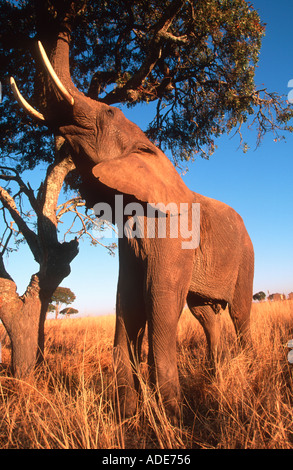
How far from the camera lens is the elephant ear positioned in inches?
111

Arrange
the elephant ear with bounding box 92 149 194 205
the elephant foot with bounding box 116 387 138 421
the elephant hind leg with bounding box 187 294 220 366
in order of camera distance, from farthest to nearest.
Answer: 1. the elephant hind leg with bounding box 187 294 220 366
2. the elephant foot with bounding box 116 387 138 421
3. the elephant ear with bounding box 92 149 194 205

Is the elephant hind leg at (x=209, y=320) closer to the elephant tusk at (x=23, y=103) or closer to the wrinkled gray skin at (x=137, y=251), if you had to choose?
the wrinkled gray skin at (x=137, y=251)

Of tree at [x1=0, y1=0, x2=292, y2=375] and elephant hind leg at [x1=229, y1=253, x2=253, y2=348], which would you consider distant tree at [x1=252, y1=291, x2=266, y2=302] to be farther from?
elephant hind leg at [x1=229, y1=253, x2=253, y2=348]

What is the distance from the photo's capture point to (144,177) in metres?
2.98

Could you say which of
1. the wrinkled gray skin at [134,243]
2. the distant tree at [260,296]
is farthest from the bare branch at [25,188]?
the distant tree at [260,296]

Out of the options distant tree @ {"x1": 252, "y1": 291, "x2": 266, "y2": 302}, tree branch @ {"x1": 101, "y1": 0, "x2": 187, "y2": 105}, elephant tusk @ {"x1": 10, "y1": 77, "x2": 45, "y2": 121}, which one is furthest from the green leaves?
distant tree @ {"x1": 252, "y1": 291, "x2": 266, "y2": 302}

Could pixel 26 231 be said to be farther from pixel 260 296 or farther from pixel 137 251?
pixel 260 296

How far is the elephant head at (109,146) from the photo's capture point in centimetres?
293

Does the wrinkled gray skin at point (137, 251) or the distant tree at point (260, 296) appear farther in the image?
the distant tree at point (260, 296)

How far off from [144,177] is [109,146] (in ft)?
1.58

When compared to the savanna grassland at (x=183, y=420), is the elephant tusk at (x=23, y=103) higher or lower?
higher

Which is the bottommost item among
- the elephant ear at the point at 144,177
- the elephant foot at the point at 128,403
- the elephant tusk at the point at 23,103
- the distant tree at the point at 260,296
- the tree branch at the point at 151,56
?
the elephant foot at the point at 128,403

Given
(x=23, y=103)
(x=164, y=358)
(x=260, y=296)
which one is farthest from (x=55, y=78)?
(x=260, y=296)

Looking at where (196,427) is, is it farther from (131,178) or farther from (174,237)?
(131,178)
